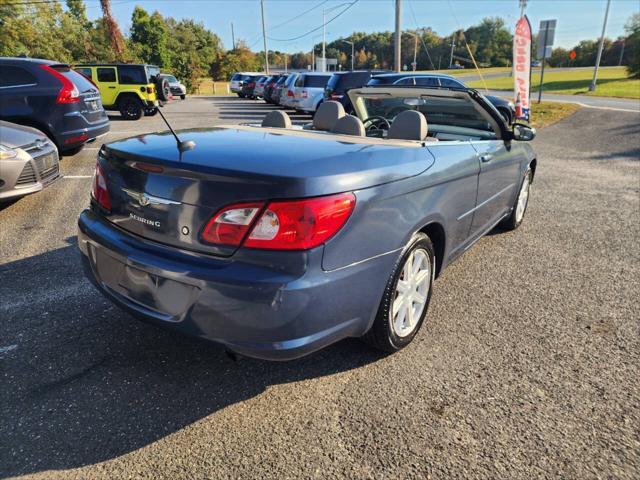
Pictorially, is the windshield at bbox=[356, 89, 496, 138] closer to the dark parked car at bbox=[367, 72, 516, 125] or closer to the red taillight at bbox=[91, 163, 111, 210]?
the red taillight at bbox=[91, 163, 111, 210]

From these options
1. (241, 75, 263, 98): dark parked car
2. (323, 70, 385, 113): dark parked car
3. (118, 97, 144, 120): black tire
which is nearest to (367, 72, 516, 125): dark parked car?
(323, 70, 385, 113): dark parked car

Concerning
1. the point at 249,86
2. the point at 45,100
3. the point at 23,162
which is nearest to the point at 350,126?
the point at 23,162

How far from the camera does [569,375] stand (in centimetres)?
251

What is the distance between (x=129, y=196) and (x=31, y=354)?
1139mm

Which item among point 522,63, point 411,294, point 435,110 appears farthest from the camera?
point 522,63

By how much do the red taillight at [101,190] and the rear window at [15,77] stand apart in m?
6.05

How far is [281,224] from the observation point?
190 cm

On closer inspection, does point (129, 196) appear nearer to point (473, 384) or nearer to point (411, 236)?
point (411, 236)

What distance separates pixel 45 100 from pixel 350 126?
20.4 ft

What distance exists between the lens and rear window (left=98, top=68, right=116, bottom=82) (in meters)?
16.5

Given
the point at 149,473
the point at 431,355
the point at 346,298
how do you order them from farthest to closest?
the point at 431,355
the point at 346,298
the point at 149,473

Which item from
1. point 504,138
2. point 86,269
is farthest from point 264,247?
point 504,138

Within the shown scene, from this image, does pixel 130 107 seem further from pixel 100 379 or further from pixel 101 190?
pixel 100 379

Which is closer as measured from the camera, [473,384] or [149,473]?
[149,473]
